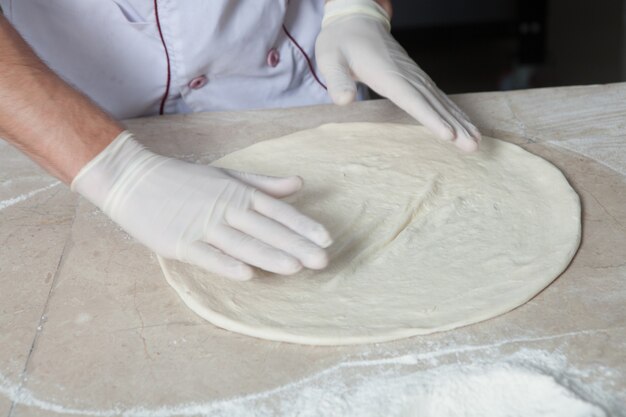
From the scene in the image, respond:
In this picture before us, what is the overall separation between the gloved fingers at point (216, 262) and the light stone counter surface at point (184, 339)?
0.09 meters

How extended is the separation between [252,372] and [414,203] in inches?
21.4

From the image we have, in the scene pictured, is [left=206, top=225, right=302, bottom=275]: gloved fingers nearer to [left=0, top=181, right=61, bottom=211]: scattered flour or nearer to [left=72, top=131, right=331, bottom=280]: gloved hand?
[left=72, top=131, right=331, bottom=280]: gloved hand

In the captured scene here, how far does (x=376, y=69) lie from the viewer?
177 centimetres

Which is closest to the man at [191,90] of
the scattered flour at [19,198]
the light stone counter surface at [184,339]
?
the light stone counter surface at [184,339]

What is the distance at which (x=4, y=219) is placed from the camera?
168cm

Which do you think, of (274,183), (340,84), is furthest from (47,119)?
(340,84)

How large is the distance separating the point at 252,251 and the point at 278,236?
0.05 m

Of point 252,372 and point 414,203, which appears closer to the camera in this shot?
point 252,372

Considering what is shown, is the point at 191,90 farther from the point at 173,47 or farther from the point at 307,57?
the point at 307,57

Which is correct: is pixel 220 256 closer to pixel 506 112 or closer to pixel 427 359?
pixel 427 359

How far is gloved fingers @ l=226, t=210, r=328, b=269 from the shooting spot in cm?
130

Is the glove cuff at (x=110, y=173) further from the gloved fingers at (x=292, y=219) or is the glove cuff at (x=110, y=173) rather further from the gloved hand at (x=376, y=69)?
the gloved hand at (x=376, y=69)

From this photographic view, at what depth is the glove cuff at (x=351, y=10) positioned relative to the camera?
1.96 m

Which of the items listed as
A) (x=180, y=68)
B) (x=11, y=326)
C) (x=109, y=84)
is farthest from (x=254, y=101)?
(x=11, y=326)
